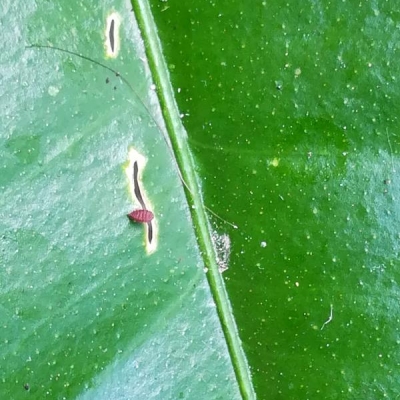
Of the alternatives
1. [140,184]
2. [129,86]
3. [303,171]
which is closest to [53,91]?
[129,86]

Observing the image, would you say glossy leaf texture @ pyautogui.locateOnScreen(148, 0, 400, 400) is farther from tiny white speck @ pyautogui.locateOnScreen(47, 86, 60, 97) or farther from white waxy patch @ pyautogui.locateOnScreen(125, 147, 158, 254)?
tiny white speck @ pyautogui.locateOnScreen(47, 86, 60, 97)

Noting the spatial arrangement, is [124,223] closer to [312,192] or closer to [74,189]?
[74,189]

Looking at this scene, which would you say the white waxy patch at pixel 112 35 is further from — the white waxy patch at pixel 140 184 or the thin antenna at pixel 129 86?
the white waxy patch at pixel 140 184

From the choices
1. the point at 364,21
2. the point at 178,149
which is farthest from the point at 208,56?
the point at 364,21

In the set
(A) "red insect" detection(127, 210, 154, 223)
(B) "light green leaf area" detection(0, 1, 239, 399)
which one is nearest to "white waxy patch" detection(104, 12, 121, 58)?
(B) "light green leaf area" detection(0, 1, 239, 399)

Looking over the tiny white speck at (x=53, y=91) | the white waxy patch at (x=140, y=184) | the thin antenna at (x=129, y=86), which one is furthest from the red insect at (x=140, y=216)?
the tiny white speck at (x=53, y=91)

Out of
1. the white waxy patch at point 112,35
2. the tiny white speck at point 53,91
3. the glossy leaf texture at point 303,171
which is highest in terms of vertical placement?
the white waxy patch at point 112,35
